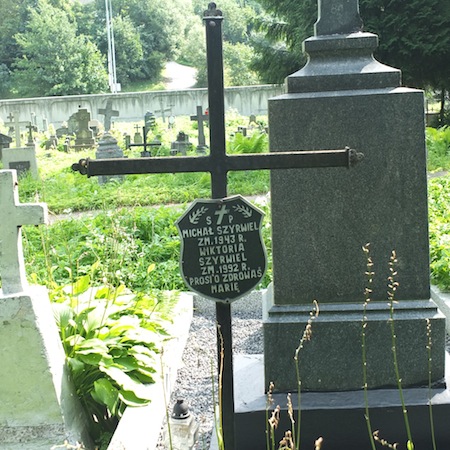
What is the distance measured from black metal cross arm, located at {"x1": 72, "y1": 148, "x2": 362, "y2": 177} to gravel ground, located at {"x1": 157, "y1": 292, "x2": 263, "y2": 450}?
1.05 metres

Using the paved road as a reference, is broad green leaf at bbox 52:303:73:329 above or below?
below

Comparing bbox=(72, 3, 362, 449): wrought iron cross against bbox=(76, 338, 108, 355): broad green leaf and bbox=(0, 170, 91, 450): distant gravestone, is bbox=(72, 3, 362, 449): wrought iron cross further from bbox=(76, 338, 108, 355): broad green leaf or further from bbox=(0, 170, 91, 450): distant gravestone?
bbox=(76, 338, 108, 355): broad green leaf

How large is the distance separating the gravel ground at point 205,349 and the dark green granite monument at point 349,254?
1.61 ft

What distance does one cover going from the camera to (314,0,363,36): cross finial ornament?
148 inches

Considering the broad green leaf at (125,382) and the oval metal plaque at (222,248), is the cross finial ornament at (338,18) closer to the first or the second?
the oval metal plaque at (222,248)

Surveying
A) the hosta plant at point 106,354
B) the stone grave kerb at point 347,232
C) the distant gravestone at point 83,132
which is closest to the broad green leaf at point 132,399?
the hosta plant at point 106,354

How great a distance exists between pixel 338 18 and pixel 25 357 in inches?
85.2

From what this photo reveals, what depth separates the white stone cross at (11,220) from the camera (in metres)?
3.47

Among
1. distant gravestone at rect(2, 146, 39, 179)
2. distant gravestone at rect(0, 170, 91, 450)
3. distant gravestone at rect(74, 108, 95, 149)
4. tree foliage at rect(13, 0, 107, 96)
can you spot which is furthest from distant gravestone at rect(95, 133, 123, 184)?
tree foliage at rect(13, 0, 107, 96)

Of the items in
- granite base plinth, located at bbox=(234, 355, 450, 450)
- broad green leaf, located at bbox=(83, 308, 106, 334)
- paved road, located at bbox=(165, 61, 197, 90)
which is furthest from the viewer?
paved road, located at bbox=(165, 61, 197, 90)

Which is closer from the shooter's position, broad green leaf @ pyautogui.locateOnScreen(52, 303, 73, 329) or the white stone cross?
the white stone cross

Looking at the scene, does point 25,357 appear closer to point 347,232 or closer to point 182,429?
point 182,429

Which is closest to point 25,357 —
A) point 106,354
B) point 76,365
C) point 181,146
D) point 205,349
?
point 76,365

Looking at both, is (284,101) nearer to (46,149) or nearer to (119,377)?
(119,377)
